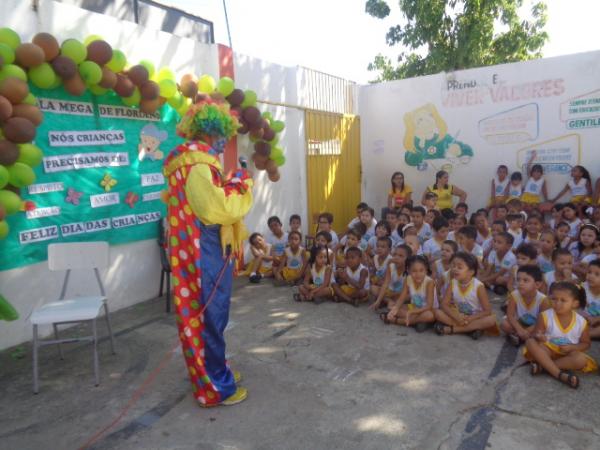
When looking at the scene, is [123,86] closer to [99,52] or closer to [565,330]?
[99,52]

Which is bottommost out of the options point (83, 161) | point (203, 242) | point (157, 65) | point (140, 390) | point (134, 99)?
point (140, 390)

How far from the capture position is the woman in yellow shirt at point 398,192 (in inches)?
322

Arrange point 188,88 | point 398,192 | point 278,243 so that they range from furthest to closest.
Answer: point 398,192, point 278,243, point 188,88

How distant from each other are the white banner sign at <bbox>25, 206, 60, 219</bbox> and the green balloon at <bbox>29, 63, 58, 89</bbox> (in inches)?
41.5

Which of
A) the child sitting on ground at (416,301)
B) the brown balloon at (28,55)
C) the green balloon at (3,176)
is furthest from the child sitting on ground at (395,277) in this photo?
the brown balloon at (28,55)

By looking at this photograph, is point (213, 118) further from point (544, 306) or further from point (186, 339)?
point (544, 306)

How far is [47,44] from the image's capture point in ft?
12.1

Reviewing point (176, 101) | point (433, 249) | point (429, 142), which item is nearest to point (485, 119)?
point (429, 142)

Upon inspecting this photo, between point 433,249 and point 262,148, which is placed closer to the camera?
point 433,249

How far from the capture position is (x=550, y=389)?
3.09 m

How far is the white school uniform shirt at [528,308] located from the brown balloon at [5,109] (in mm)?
4209

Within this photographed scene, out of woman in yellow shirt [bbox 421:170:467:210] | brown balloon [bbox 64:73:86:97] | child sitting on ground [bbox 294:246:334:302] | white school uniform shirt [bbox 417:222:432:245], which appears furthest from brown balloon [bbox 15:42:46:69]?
woman in yellow shirt [bbox 421:170:467:210]

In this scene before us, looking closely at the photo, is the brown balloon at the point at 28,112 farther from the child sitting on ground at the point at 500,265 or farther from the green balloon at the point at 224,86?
the child sitting on ground at the point at 500,265

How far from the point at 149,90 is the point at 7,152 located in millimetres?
1566
